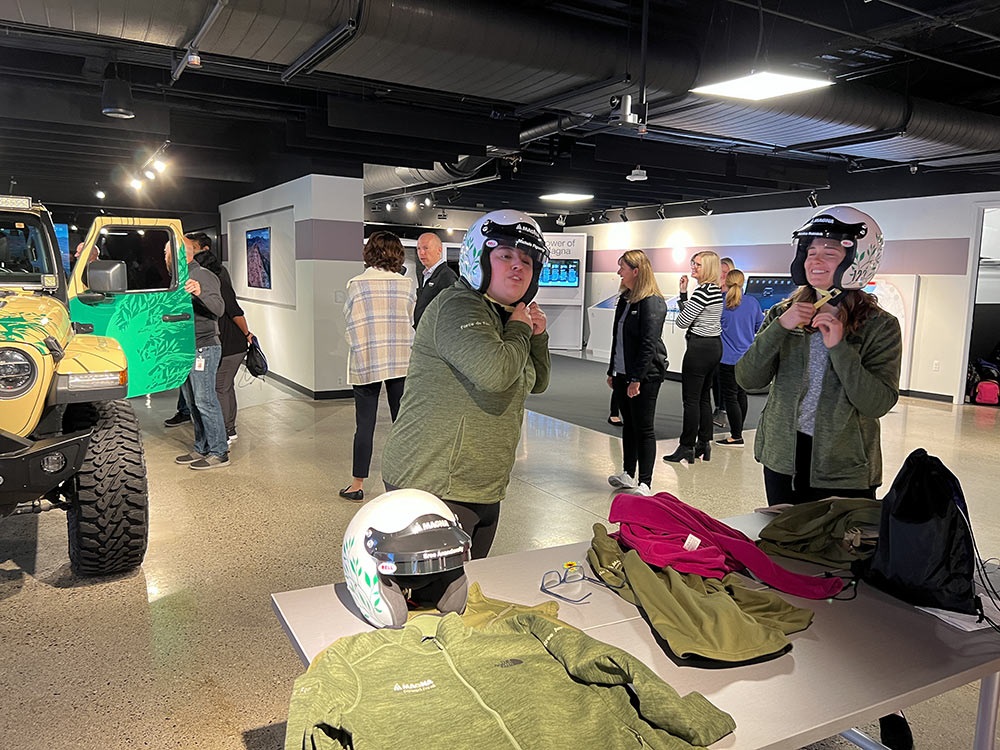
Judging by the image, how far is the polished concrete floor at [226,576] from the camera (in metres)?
2.46

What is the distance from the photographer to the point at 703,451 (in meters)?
6.22

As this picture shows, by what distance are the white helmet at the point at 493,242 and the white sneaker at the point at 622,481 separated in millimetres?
3251

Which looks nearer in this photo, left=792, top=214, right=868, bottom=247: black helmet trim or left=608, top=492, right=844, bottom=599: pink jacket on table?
left=608, top=492, right=844, bottom=599: pink jacket on table

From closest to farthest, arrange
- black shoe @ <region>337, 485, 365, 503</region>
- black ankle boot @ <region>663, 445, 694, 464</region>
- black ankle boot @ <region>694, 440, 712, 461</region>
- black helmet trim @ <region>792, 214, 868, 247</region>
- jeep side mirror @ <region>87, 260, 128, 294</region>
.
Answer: black helmet trim @ <region>792, 214, 868, 247</region> → jeep side mirror @ <region>87, 260, 128, 294</region> → black shoe @ <region>337, 485, 365, 503</region> → black ankle boot @ <region>663, 445, 694, 464</region> → black ankle boot @ <region>694, 440, 712, 461</region>

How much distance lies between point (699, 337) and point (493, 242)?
423 centimetres

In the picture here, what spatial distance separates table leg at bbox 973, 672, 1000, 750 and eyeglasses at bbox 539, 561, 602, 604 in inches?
36.8

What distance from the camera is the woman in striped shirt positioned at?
19.1 feet

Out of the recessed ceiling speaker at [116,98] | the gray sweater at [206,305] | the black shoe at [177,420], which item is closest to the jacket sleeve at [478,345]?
the gray sweater at [206,305]

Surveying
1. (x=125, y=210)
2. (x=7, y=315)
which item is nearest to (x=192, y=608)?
(x=7, y=315)

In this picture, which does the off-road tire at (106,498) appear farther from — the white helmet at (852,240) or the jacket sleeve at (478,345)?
the white helmet at (852,240)

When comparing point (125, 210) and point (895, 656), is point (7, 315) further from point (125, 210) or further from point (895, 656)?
point (125, 210)

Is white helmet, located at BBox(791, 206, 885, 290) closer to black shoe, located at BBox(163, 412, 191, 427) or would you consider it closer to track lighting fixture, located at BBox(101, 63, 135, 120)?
track lighting fixture, located at BBox(101, 63, 135, 120)

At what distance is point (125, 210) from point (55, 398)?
41.2ft

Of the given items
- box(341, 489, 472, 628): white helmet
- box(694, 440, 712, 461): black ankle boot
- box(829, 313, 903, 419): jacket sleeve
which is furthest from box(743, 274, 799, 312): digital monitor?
box(341, 489, 472, 628): white helmet
